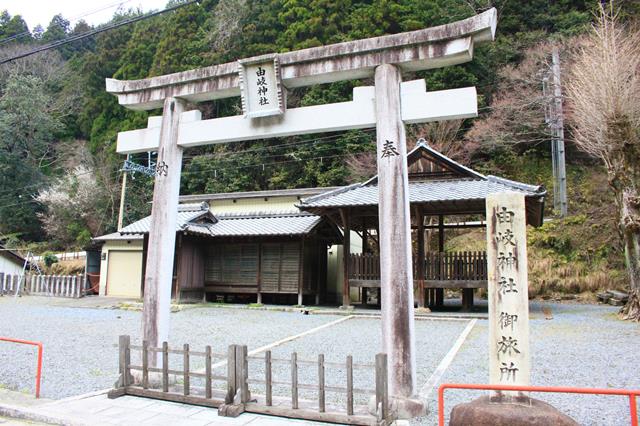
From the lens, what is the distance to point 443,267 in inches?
564

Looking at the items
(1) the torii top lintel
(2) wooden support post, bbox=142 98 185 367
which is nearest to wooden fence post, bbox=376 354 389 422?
(2) wooden support post, bbox=142 98 185 367

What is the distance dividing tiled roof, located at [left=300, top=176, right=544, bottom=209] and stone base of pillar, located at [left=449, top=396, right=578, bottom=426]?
31.8 ft

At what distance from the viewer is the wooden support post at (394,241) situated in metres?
4.81

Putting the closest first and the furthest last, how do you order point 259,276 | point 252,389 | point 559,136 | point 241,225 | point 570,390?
point 570,390 → point 252,389 → point 259,276 → point 241,225 → point 559,136

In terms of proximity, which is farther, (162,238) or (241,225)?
(241,225)

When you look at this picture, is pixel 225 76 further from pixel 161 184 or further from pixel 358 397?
pixel 358 397

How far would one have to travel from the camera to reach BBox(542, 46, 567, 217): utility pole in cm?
2195

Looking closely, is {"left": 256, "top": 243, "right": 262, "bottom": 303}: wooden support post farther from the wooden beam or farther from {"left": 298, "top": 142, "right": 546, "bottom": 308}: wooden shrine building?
the wooden beam

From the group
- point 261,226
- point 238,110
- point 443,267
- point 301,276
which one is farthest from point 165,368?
point 238,110

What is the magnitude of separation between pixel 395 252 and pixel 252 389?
9.18ft

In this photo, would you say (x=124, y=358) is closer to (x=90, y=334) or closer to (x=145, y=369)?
(x=145, y=369)

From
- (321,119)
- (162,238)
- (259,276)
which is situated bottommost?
(259,276)

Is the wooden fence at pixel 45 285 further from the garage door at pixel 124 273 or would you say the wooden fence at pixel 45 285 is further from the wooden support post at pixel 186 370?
the wooden support post at pixel 186 370

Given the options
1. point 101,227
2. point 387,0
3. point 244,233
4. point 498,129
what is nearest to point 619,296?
point 498,129
